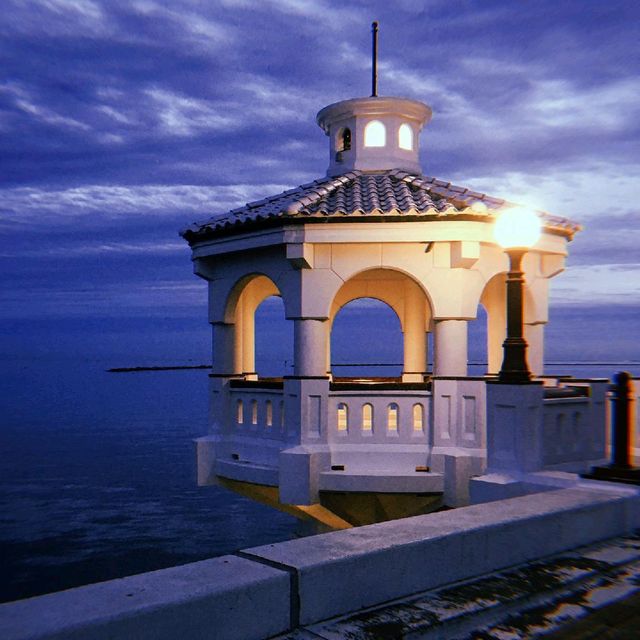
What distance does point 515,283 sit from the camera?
789 cm

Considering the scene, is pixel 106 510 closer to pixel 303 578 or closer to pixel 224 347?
pixel 224 347

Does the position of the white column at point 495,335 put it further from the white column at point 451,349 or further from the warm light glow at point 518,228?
the warm light glow at point 518,228

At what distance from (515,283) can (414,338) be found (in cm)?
858

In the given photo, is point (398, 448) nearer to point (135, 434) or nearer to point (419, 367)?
point (419, 367)

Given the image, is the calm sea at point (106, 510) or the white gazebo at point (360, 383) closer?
the white gazebo at point (360, 383)

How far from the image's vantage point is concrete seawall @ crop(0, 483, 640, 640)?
Answer: 3293mm

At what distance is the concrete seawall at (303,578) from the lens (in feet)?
10.8

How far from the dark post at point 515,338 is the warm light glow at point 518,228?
0.34 feet

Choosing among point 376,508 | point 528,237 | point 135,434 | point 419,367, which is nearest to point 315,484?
→ point 376,508

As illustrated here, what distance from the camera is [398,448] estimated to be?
10.9m

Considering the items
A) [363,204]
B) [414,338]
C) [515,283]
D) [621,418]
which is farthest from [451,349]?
[414,338]

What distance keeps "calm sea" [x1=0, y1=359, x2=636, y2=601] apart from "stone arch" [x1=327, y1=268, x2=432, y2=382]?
1613cm

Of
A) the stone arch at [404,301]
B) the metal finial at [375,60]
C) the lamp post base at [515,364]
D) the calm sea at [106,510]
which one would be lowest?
the calm sea at [106,510]

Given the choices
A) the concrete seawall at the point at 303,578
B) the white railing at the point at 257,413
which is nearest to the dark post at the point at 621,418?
the concrete seawall at the point at 303,578
